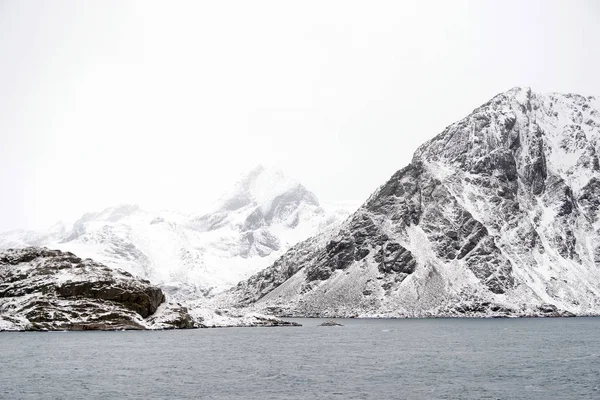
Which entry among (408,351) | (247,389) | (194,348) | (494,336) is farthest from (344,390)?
(494,336)

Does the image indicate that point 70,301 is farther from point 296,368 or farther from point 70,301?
point 296,368

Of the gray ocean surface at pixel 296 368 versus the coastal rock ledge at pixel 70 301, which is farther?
the coastal rock ledge at pixel 70 301

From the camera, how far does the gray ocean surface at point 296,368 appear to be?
79.8 metres

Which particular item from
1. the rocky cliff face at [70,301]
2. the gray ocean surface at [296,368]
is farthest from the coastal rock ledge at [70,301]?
the gray ocean surface at [296,368]

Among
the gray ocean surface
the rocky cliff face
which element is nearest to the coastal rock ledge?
the rocky cliff face

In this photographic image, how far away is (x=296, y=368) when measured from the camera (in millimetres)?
104438

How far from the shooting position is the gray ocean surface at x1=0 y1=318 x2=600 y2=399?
Answer: 7975cm

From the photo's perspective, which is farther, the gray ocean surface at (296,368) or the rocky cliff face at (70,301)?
the rocky cliff face at (70,301)

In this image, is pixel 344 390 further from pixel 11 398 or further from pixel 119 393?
pixel 11 398

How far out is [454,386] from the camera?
84.2m

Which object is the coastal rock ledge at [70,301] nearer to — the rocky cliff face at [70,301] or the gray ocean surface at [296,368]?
the rocky cliff face at [70,301]

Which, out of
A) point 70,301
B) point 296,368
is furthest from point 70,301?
point 296,368

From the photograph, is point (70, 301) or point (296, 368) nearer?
point (296, 368)

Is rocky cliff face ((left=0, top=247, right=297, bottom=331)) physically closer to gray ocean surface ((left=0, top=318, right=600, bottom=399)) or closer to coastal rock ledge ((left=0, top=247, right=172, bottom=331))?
coastal rock ledge ((left=0, top=247, right=172, bottom=331))
